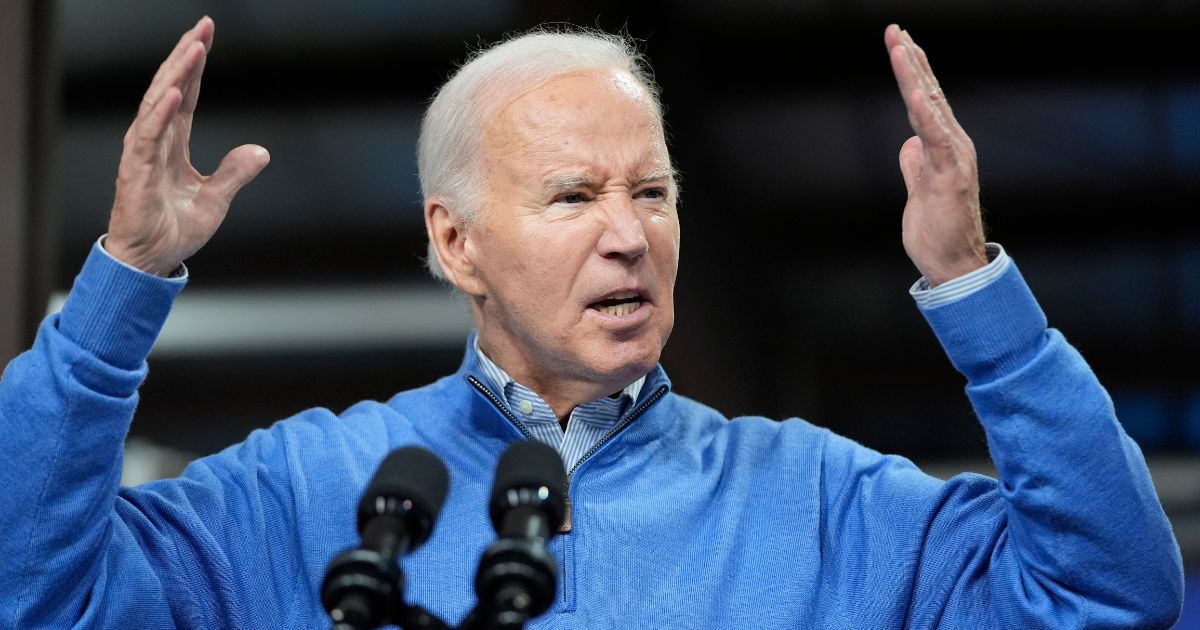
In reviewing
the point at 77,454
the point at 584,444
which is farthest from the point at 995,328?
the point at 77,454

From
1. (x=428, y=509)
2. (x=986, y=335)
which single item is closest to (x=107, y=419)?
(x=428, y=509)

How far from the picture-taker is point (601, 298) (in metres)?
1.88

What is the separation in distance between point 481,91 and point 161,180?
590 mm

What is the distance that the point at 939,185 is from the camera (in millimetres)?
1558

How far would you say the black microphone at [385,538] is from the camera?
115 cm

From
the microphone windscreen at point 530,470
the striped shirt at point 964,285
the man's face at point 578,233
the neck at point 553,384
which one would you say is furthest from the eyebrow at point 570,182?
the microphone windscreen at point 530,470

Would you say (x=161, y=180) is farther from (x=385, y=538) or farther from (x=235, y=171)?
(x=385, y=538)

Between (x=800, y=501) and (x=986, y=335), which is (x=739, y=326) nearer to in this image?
(x=800, y=501)

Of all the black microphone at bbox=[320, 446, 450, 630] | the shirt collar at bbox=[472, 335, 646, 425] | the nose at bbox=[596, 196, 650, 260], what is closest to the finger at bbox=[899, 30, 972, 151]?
the nose at bbox=[596, 196, 650, 260]

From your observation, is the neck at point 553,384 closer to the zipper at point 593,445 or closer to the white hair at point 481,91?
the zipper at point 593,445

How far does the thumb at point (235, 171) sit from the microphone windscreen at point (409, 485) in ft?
1.83

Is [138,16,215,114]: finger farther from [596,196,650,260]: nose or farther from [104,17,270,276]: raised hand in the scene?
[596,196,650,260]: nose

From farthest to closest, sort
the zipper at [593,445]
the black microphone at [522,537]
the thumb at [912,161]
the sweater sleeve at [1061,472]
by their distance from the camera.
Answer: the zipper at [593,445], the thumb at [912,161], the sweater sleeve at [1061,472], the black microphone at [522,537]

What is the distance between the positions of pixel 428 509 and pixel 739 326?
385 cm
